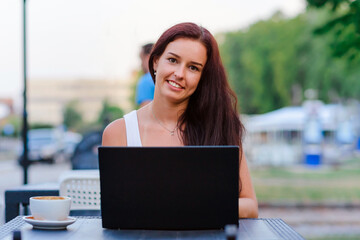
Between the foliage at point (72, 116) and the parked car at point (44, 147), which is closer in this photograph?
the parked car at point (44, 147)

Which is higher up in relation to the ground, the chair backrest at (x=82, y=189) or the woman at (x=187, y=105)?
the woman at (x=187, y=105)

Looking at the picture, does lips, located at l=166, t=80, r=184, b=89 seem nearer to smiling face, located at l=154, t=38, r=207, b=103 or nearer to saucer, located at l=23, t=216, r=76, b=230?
smiling face, located at l=154, t=38, r=207, b=103

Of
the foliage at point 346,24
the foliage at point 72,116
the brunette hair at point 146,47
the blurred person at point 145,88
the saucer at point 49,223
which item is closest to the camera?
the saucer at point 49,223

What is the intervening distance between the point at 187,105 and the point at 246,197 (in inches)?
18.8

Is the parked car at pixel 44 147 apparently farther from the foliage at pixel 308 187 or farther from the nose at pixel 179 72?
Result: the nose at pixel 179 72

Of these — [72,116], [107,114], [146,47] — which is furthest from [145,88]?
[72,116]

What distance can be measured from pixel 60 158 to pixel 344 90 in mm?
15287

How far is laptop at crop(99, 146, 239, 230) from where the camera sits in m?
1.82

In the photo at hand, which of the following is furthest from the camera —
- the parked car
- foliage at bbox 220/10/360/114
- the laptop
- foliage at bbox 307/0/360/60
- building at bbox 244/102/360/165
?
foliage at bbox 220/10/360/114

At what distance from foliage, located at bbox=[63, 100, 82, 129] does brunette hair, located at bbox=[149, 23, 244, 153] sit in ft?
204

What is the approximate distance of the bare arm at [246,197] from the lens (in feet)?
7.59

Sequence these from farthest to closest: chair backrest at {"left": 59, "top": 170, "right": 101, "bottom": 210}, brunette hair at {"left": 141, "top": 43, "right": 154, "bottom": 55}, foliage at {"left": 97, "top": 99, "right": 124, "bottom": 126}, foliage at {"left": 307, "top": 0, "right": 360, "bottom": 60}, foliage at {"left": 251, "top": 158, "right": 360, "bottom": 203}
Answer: foliage at {"left": 251, "top": 158, "right": 360, "bottom": 203} < foliage at {"left": 97, "top": 99, "right": 124, "bottom": 126} < brunette hair at {"left": 141, "top": 43, "right": 154, "bottom": 55} < foliage at {"left": 307, "top": 0, "right": 360, "bottom": 60} < chair backrest at {"left": 59, "top": 170, "right": 101, "bottom": 210}

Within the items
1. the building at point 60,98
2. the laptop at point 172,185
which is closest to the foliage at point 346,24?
the laptop at point 172,185

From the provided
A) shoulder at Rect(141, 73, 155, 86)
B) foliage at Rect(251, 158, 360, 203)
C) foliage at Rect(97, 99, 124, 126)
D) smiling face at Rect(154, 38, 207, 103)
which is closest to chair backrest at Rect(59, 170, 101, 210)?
smiling face at Rect(154, 38, 207, 103)
